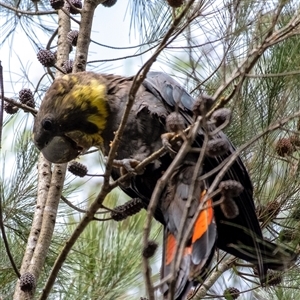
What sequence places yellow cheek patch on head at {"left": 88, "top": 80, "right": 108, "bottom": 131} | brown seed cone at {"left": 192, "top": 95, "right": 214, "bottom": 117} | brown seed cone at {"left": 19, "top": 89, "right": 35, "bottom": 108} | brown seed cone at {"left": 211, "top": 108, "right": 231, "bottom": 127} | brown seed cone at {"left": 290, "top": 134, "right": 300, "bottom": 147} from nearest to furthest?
brown seed cone at {"left": 192, "top": 95, "right": 214, "bottom": 117} → brown seed cone at {"left": 211, "top": 108, "right": 231, "bottom": 127} → brown seed cone at {"left": 290, "top": 134, "right": 300, "bottom": 147} → yellow cheek patch on head at {"left": 88, "top": 80, "right": 108, "bottom": 131} → brown seed cone at {"left": 19, "top": 89, "right": 35, "bottom": 108}

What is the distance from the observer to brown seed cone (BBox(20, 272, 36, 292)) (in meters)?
2.39

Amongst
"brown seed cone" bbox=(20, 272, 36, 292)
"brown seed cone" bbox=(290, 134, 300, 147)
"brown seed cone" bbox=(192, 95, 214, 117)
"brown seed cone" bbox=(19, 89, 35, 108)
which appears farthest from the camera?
"brown seed cone" bbox=(19, 89, 35, 108)

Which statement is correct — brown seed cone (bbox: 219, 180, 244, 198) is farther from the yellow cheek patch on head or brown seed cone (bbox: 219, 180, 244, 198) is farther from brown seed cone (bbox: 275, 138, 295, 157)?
the yellow cheek patch on head

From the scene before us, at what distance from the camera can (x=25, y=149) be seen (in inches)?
132

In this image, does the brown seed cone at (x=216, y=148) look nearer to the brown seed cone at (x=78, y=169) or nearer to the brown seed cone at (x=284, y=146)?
the brown seed cone at (x=284, y=146)


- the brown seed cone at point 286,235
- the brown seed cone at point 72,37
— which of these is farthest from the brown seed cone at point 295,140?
the brown seed cone at point 72,37

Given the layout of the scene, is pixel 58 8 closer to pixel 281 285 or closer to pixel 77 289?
pixel 77 289

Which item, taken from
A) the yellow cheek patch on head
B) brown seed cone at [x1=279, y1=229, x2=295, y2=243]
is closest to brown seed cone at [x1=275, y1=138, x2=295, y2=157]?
brown seed cone at [x1=279, y1=229, x2=295, y2=243]

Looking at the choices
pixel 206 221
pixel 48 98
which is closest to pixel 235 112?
pixel 206 221

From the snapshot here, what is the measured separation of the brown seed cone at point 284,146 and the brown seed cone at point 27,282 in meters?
1.00

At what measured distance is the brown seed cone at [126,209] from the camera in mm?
2586

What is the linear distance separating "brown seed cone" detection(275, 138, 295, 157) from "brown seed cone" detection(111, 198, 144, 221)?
57cm

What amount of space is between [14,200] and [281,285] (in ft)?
4.15

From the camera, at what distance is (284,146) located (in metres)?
2.61
